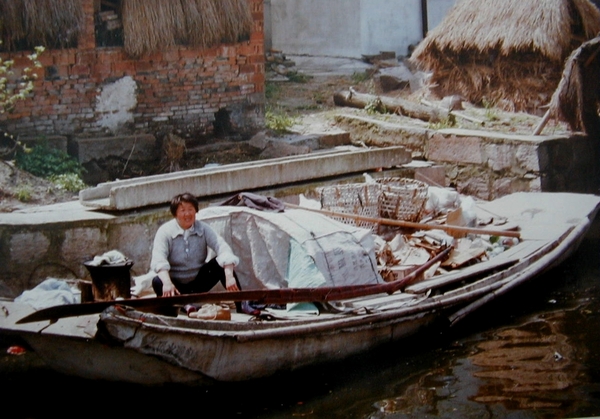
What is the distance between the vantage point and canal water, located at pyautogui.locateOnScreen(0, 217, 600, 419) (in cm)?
580

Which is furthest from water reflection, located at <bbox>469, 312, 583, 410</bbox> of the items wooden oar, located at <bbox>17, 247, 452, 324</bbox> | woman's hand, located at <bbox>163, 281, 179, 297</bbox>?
woman's hand, located at <bbox>163, 281, 179, 297</bbox>

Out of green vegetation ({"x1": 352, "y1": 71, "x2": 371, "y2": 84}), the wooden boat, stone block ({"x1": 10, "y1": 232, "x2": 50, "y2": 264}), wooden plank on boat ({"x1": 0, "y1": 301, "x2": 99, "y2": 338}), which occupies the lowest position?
the wooden boat

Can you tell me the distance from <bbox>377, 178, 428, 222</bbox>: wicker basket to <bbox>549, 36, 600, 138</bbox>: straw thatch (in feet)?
15.3

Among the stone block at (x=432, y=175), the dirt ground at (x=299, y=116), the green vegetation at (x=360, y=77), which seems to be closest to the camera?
the dirt ground at (x=299, y=116)

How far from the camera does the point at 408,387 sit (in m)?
6.33

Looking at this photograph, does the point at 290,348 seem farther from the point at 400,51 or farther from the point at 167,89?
the point at 400,51

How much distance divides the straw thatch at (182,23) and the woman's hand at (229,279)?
233 inches

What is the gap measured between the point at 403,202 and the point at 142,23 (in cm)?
502

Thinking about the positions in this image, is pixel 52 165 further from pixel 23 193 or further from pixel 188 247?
pixel 188 247

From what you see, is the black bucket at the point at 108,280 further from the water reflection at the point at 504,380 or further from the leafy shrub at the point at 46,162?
the leafy shrub at the point at 46,162

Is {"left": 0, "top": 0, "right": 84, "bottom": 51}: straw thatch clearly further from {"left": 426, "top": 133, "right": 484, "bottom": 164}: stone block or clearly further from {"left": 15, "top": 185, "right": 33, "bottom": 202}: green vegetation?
{"left": 426, "top": 133, "right": 484, "bottom": 164}: stone block

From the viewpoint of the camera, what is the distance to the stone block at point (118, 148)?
10.9m

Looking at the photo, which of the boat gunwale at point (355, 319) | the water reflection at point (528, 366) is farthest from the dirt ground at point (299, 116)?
the water reflection at point (528, 366)

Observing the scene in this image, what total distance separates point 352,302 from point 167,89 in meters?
6.22
